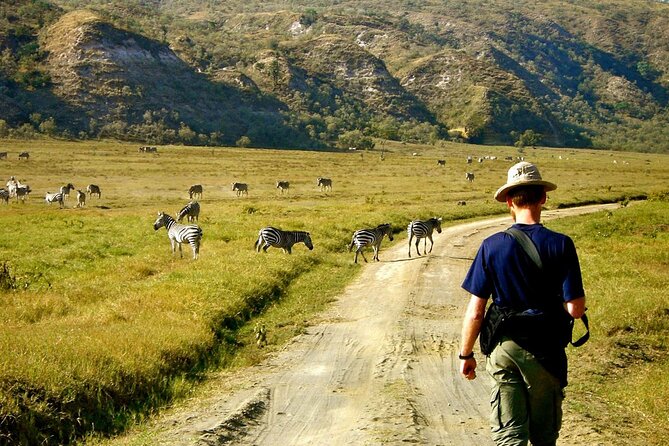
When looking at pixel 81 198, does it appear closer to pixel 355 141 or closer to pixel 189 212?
pixel 189 212

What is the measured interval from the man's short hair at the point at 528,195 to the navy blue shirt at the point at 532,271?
305 mm

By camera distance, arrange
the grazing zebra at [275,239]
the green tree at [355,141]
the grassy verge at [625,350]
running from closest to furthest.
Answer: the grassy verge at [625,350] → the grazing zebra at [275,239] → the green tree at [355,141]

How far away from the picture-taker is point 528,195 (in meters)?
5.66

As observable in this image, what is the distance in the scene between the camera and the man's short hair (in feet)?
18.6

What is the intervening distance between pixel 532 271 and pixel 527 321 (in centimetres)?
43

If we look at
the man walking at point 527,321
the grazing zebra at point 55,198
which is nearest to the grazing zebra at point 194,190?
the grazing zebra at point 55,198

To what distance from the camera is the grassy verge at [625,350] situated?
28.1 feet

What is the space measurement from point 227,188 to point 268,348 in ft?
156

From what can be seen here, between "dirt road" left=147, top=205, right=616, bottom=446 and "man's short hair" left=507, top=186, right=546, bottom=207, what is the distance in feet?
11.2

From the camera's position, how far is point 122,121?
122 meters

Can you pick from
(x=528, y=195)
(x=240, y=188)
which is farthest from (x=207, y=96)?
(x=528, y=195)

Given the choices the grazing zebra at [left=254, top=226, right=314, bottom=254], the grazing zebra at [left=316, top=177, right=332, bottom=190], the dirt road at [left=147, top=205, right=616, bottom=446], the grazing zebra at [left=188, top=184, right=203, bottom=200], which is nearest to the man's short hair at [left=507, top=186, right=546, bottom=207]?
the dirt road at [left=147, top=205, right=616, bottom=446]

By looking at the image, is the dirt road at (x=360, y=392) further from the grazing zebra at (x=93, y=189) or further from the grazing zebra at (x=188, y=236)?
the grazing zebra at (x=93, y=189)

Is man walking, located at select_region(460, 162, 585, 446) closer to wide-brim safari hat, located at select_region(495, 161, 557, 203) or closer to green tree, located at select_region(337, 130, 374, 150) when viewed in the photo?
wide-brim safari hat, located at select_region(495, 161, 557, 203)
